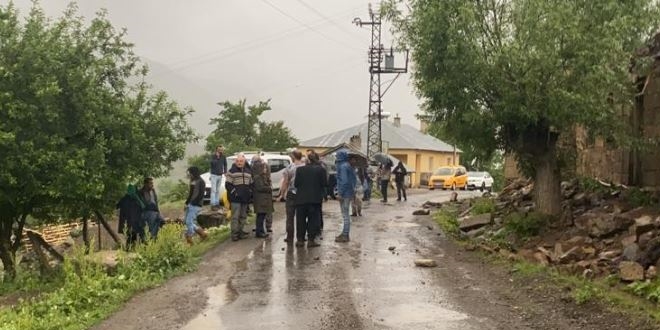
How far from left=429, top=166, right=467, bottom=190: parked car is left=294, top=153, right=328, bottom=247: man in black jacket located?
31602 mm

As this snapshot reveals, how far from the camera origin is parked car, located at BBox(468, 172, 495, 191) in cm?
4397

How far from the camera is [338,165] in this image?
45.2 ft

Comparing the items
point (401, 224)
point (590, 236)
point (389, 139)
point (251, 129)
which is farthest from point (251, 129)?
point (590, 236)

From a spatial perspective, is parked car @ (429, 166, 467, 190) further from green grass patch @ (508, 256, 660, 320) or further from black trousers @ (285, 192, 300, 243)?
green grass patch @ (508, 256, 660, 320)

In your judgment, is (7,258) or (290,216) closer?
(290,216)

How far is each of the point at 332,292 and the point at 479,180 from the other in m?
37.4

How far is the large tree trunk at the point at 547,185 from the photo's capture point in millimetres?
12844

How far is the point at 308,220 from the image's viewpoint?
41.0 feet

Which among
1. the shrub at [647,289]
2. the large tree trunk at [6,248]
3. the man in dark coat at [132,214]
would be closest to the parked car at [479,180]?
the man in dark coat at [132,214]

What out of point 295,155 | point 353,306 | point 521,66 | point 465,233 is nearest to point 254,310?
point 353,306

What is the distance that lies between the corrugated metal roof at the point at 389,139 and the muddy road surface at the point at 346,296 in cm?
4696

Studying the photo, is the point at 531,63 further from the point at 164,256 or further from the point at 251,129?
the point at 251,129

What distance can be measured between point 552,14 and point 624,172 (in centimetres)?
482

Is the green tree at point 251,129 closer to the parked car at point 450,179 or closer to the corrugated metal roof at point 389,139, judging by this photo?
the corrugated metal roof at point 389,139
